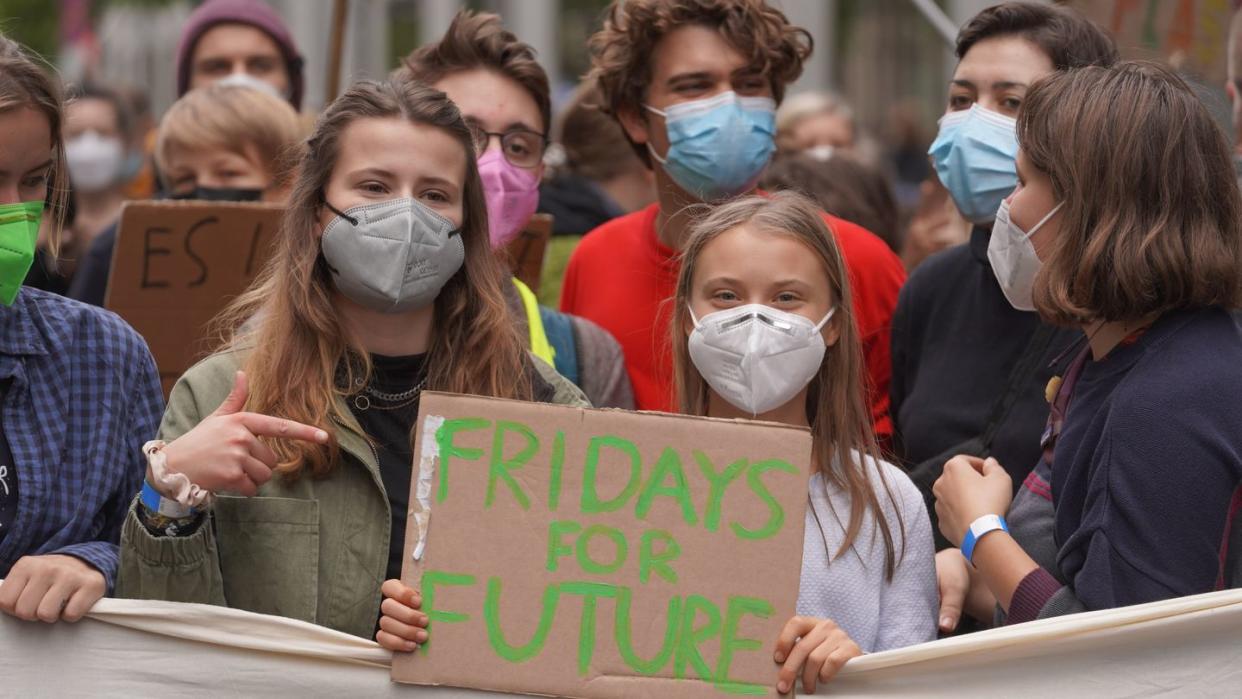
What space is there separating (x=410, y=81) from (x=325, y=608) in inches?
45.6

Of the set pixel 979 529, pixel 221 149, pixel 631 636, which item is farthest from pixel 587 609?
pixel 221 149

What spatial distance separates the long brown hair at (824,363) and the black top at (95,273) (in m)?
2.30

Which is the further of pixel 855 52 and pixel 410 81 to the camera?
pixel 855 52

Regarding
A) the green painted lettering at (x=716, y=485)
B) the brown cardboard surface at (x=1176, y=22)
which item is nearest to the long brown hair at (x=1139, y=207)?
the green painted lettering at (x=716, y=485)

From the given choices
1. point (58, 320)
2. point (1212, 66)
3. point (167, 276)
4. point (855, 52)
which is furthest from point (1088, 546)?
point (855, 52)

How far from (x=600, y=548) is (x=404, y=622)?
1.11ft

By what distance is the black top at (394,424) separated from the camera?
3.15 meters

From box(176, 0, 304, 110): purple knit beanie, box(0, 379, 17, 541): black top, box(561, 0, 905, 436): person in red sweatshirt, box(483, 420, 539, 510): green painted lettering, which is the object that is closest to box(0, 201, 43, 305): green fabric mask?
box(0, 379, 17, 541): black top

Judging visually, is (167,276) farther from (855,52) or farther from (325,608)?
(855,52)

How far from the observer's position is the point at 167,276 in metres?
4.49

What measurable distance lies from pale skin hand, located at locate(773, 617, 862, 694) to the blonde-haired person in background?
301 centimetres

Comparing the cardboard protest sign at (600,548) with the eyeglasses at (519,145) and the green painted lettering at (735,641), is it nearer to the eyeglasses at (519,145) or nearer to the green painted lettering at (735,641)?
the green painted lettering at (735,641)

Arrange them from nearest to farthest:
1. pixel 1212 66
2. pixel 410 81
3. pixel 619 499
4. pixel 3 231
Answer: pixel 619 499, pixel 3 231, pixel 410 81, pixel 1212 66

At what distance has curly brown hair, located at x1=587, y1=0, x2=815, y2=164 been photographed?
454 centimetres
